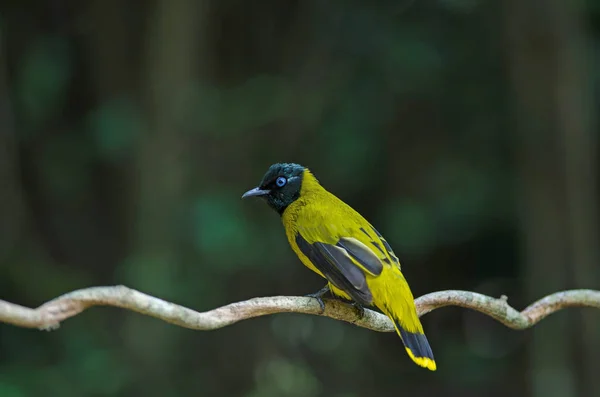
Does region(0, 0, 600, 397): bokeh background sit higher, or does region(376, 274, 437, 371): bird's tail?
region(0, 0, 600, 397): bokeh background

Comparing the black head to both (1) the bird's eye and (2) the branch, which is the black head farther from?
(2) the branch

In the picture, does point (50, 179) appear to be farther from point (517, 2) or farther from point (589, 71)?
point (589, 71)

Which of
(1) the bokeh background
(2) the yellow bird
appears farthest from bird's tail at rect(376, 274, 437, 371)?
(1) the bokeh background

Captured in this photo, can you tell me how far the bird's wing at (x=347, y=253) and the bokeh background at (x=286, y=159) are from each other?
137 inches

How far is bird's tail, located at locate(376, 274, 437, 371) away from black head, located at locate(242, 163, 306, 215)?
2.34 feet

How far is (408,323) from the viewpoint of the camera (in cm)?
276

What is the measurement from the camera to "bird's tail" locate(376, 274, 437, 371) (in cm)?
268

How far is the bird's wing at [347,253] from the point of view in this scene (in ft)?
9.01

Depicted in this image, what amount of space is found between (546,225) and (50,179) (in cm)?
464

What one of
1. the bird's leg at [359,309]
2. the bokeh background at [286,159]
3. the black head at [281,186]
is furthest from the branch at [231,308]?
the bokeh background at [286,159]

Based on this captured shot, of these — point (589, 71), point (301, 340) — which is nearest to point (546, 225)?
point (589, 71)

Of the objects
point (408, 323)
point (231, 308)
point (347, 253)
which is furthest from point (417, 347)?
point (231, 308)

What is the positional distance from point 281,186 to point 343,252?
0.59 m

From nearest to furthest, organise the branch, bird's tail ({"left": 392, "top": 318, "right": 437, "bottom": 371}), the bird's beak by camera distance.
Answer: the branch < bird's tail ({"left": 392, "top": 318, "right": 437, "bottom": 371}) < the bird's beak
